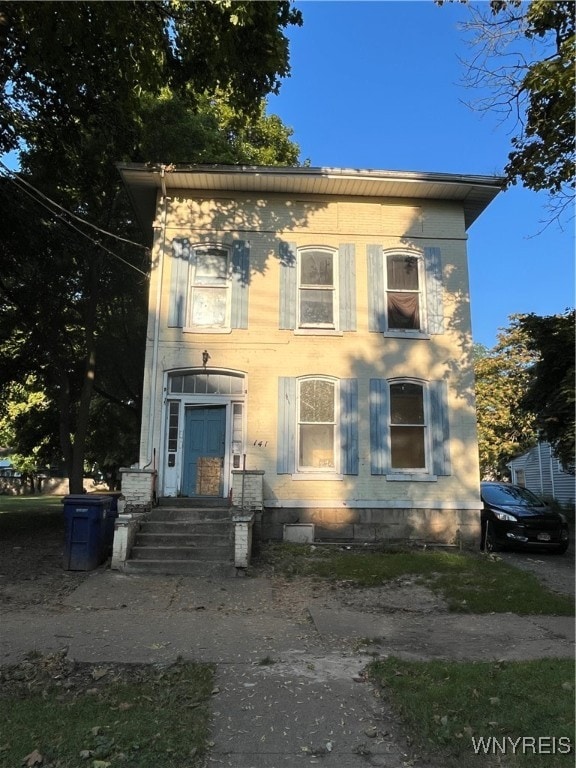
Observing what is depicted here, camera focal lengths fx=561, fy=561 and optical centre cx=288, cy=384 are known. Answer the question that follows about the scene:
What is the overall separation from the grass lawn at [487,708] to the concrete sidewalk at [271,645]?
219 millimetres

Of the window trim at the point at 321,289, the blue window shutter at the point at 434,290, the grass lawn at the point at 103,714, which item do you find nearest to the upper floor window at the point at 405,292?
the blue window shutter at the point at 434,290

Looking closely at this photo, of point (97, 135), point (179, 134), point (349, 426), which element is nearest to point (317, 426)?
point (349, 426)

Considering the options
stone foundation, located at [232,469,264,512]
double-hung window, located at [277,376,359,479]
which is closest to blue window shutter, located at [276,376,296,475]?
double-hung window, located at [277,376,359,479]

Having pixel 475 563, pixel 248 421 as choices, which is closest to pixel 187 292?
pixel 248 421

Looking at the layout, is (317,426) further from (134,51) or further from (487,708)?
(487,708)

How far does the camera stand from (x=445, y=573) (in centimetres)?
930

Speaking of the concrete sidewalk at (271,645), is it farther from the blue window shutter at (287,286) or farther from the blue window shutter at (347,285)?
the blue window shutter at (347,285)

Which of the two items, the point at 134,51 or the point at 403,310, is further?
Answer: the point at 403,310

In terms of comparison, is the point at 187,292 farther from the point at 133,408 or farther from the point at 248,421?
the point at 133,408

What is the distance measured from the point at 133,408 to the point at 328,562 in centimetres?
1375

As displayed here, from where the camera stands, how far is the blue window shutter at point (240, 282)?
12.5 meters

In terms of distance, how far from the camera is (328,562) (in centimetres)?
991

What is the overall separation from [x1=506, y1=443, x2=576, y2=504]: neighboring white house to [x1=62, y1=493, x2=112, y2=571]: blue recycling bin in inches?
756

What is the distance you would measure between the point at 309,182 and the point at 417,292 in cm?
351
